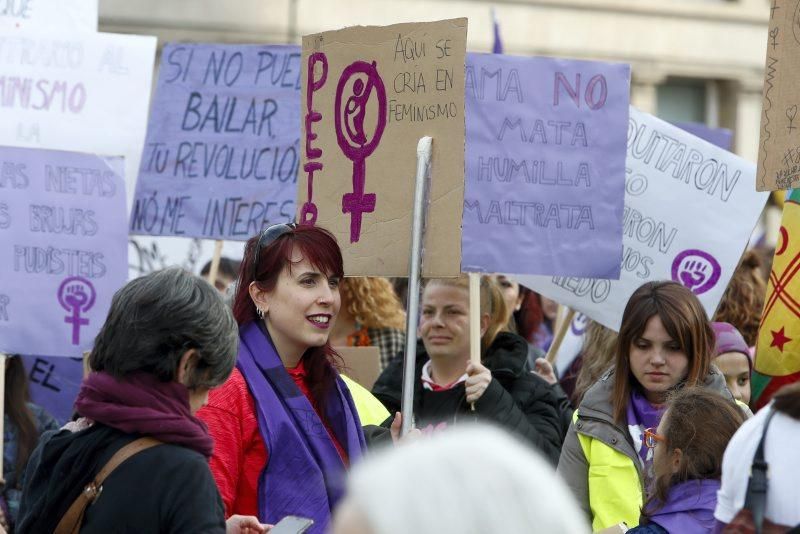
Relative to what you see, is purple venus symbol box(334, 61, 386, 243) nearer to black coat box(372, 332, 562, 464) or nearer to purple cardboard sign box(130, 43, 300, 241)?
black coat box(372, 332, 562, 464)

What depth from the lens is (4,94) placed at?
614cm

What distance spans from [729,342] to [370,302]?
67.9 inches

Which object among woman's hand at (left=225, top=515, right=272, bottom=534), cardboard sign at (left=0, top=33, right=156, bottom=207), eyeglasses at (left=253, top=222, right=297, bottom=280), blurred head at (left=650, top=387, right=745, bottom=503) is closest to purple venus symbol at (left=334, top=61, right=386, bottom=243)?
eyeglasses at (left=253, top=222, right=297, bottom=280)

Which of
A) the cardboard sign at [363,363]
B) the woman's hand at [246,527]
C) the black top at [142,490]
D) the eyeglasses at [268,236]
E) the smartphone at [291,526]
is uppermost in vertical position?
the eyeglasses at [268,236]

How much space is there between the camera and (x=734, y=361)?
5184mm

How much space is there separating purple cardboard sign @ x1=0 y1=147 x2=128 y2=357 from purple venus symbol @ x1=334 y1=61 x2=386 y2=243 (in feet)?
4.62

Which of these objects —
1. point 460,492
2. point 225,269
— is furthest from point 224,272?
point 460,492

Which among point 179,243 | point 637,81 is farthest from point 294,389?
point 637,81

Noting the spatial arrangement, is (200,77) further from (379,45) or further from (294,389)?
(294,389)

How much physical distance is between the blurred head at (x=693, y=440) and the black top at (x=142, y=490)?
4.14 feet

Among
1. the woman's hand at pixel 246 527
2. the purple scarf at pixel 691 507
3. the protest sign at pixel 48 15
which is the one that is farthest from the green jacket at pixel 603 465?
the protest sign at pixel 48 15

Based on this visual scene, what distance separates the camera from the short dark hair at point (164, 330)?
9.32ft

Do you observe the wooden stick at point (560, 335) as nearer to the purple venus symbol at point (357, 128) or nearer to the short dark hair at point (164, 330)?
the purple venus symbol at point (357, 128)

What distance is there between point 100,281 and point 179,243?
8.02 ft
